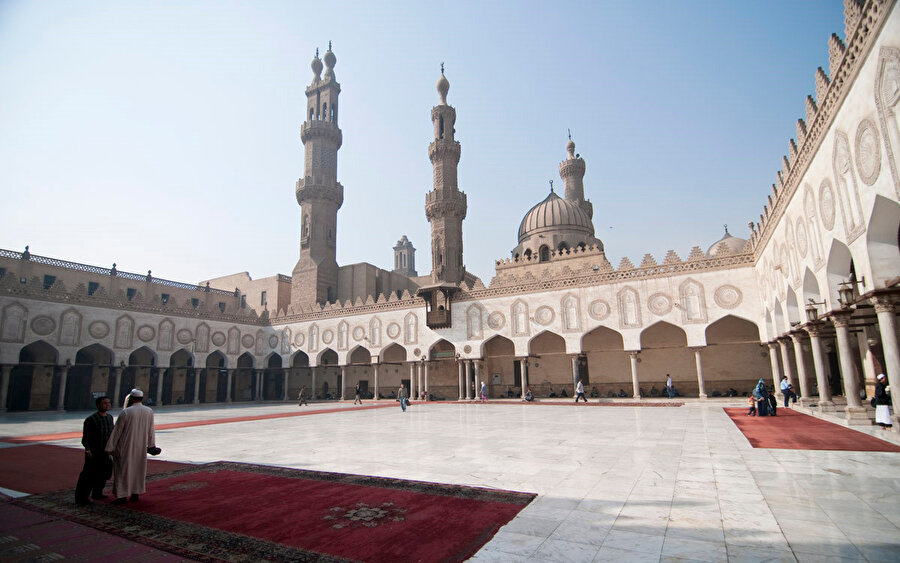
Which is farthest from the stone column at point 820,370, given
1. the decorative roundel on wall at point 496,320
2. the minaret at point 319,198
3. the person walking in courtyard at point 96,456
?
the minaret at point 319,198

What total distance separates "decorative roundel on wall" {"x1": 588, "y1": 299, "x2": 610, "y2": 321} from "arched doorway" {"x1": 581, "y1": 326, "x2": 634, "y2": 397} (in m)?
2.52

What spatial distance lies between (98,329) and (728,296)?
102ft

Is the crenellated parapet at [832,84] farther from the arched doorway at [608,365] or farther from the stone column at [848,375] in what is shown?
the arched doorway at [608,365]

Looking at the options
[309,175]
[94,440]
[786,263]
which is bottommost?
[94,440]

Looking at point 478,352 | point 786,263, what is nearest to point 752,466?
point 786,263

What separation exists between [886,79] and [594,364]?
67.2 ft

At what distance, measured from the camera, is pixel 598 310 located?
22656 mm

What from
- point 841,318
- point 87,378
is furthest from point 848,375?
point 87,378

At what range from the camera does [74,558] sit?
144 inches

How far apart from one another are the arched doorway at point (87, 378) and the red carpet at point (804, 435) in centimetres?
2967

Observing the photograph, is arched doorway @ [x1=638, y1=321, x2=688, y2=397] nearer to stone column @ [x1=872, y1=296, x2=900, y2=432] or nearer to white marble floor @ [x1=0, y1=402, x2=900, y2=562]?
white marble floor @ [x1=0, y1=402, x2=900, y2=562]

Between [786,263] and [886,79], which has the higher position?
[886,79]

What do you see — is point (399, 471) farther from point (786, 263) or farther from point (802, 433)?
point (786, 263)

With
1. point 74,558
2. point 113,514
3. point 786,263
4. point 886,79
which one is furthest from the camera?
point 786,263
